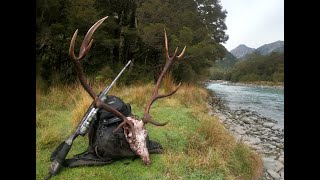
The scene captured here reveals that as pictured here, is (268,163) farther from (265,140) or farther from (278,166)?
(265,140)

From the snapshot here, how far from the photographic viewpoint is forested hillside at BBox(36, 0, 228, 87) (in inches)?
456

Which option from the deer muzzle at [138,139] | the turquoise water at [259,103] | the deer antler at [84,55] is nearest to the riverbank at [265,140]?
the turquoise water at [259,103]

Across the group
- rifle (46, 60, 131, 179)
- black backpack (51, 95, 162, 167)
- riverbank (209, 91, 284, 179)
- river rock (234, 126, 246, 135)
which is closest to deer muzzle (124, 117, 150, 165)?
black backpack (51, 95, 162, 167)

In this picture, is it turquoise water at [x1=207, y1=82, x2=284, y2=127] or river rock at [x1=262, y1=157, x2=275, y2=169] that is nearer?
river rock at [x1=262, y1=157, x2=275, y2=169]

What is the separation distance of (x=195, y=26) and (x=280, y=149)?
31.7ft

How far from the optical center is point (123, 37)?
14969 millimetres

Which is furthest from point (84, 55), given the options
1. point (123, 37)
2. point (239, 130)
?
point (123, 37)

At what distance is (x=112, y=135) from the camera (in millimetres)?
3938

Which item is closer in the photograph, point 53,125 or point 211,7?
point 53,125

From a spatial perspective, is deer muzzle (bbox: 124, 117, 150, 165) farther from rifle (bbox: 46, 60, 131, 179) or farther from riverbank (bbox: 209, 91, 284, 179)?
riverbank (bbox: 209, 91, 284, 179)

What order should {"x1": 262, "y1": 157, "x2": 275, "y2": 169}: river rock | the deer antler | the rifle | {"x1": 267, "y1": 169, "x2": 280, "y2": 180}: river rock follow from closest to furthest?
the deer antler < the rifle < {"x1": 267, "y1": 169, "x2": 280, "y2": 180}: river rock < {"x1": 262, "y1": 157, "x2": 275, "y2": 169}: river rock

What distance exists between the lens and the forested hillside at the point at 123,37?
11578 mm
